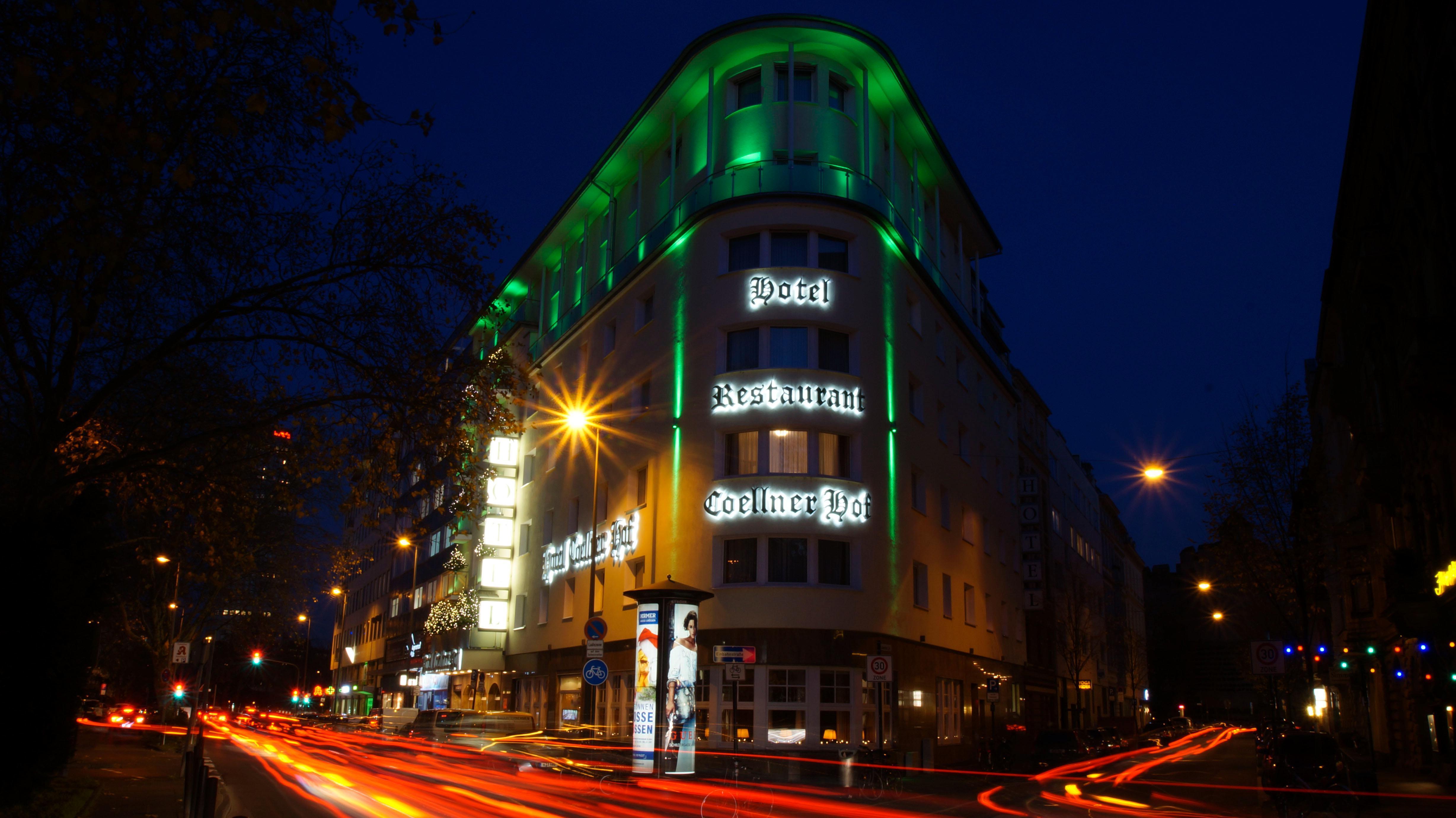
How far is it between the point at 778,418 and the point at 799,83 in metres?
12.3

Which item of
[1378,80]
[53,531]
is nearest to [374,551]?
[53,531]

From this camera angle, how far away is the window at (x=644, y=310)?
3962cm

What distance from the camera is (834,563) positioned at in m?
32.5

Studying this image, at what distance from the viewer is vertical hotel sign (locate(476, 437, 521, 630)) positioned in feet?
160

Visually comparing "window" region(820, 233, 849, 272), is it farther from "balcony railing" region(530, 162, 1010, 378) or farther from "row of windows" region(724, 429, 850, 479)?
"row of windows" region(724, 429, 850, 479)

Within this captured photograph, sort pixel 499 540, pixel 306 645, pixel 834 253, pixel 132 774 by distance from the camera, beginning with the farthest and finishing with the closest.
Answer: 1. pixel 306 645
2. pixel 499 540
3. pixel 834 253
4. pixel 132 774

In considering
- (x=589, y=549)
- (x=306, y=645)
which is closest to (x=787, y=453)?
(x=589, y=549)

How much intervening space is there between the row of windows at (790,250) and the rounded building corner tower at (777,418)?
0.09 metres

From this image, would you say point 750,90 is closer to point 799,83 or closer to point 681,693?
point 799,83

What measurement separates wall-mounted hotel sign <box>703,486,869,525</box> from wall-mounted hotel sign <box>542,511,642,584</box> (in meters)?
5.07

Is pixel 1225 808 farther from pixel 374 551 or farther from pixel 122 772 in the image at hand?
pixel 374 551

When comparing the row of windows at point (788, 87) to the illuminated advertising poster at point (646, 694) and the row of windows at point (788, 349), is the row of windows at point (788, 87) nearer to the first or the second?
the row of windows at point (788, 349)

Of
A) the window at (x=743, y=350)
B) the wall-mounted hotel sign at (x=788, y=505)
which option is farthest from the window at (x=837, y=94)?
the wall-mounted hotel sign at (x=788, y=505)

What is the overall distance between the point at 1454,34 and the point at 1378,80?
20.6 ft
